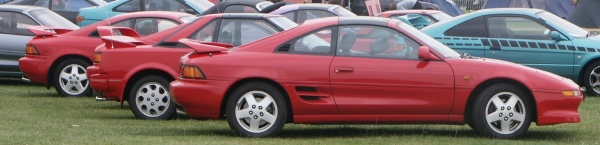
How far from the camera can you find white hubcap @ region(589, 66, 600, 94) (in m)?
13.3

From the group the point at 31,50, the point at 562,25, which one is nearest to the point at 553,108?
the point at 562,25

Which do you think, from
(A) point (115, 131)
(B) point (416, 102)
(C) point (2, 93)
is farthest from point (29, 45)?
(B) point (416, 102)

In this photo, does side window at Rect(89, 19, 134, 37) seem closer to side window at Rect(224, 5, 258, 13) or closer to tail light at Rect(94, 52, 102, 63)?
tail light at Rect(94, 52, 102, 63)

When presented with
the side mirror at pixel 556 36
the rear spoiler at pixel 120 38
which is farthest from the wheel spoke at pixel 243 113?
the side mirror at pixel 556 36

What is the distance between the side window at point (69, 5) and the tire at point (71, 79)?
782 centimetres

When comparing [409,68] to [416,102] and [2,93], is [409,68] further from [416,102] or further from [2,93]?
[2,93]

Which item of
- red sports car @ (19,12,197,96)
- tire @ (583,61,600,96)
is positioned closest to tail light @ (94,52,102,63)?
red sports car @ (19,12,197,96)

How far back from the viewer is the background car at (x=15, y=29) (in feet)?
47.3

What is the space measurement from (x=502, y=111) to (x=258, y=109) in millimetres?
2029

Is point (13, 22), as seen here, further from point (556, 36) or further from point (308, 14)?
point (556, 36)

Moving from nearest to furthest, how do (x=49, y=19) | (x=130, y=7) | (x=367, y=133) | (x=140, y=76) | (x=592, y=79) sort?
1. (x=367, y=133)
2. (x=140, y=76)
3. (x=592, y=79)
4. (x=49, y=19)
5. (x=130, y=7)

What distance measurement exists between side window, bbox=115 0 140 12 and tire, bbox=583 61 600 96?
9629 millimetres

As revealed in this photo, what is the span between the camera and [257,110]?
8656 mm

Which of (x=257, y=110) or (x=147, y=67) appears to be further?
(x=147, y=67)
